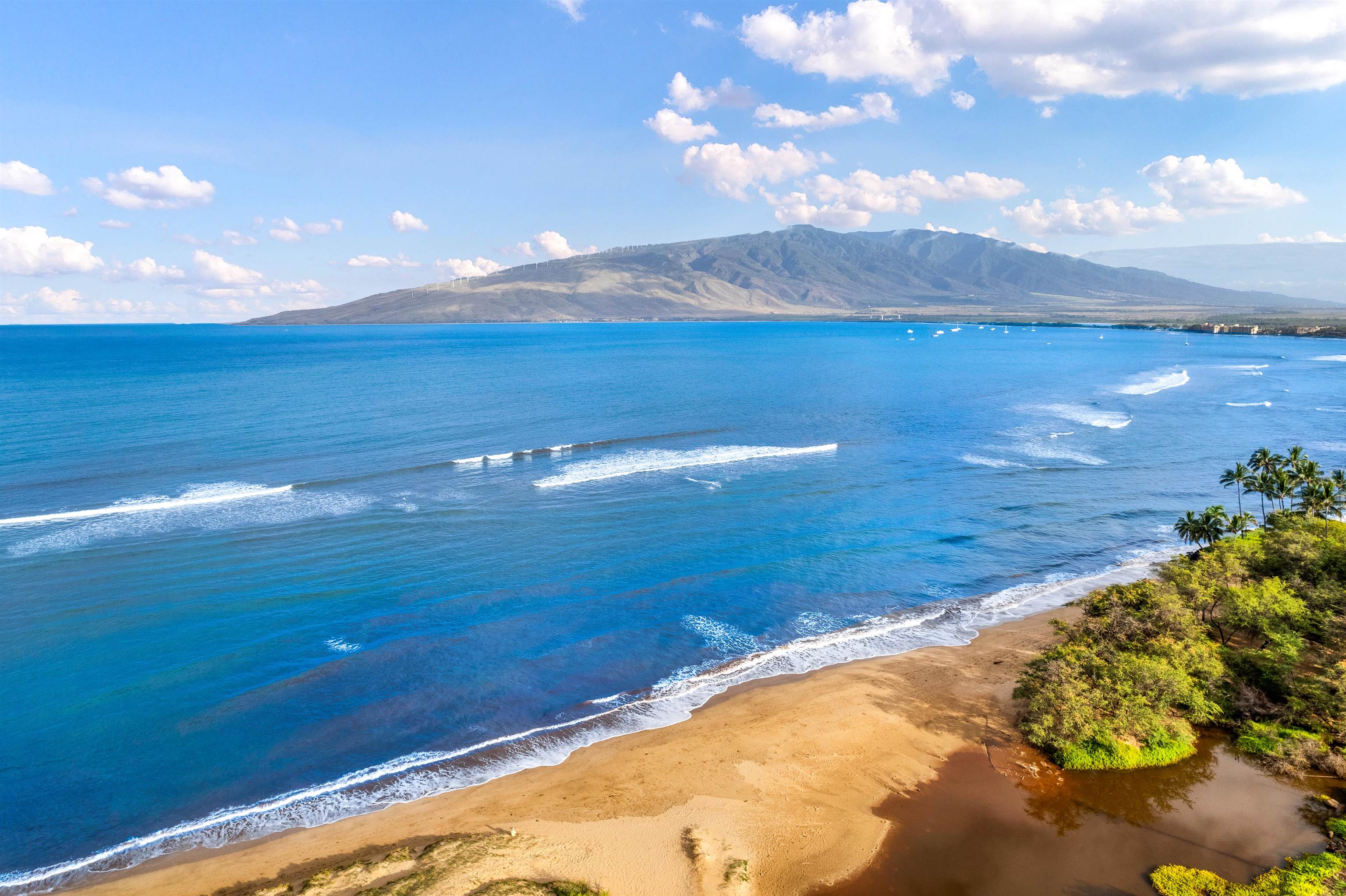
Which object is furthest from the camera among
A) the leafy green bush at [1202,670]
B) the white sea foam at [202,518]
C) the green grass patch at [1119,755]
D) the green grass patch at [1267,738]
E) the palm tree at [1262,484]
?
the palm tree at [1262,484]

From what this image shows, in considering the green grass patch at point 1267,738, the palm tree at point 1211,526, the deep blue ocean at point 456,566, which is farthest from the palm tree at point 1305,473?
the green grass patch at point 1267,738

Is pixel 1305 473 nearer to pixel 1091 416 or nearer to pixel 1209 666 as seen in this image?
pixel 1209 666

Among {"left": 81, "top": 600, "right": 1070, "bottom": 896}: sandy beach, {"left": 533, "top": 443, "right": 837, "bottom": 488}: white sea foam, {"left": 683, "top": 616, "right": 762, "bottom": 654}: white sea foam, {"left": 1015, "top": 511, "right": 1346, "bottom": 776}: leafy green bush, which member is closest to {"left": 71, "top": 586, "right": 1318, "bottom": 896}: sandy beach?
{"left": 81, "top": 600, "right": 1070, "bottom": 896}: sandy beach

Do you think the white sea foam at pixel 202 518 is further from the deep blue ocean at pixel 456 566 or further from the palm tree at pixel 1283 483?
the palm tree at pixel 1283 483

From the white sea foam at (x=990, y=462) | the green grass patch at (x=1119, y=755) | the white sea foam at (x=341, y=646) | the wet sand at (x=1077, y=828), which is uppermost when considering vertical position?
the white sea foam at (x=990, y=462)

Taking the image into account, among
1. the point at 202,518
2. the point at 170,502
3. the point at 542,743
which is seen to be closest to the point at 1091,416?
the point at 542,743

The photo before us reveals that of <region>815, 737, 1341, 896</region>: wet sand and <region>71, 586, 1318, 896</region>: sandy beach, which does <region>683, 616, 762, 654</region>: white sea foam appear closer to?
<region>71, 586, 1318, 896</region>: sandy beach
